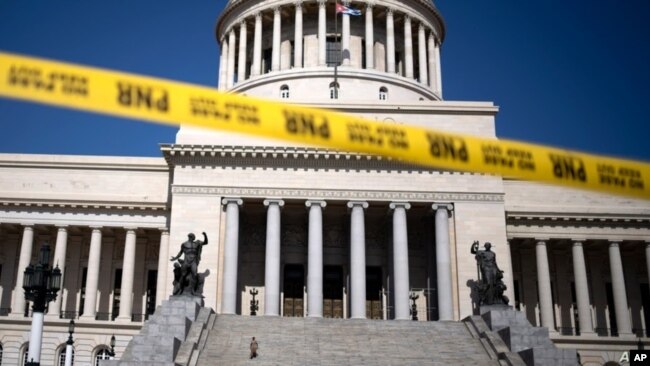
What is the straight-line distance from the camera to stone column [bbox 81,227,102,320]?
1928 inches

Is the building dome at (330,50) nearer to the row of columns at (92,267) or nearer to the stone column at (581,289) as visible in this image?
the row of columns at (92,267)

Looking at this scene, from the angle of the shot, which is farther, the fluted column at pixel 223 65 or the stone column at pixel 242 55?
the fluted column at pixel 223 65

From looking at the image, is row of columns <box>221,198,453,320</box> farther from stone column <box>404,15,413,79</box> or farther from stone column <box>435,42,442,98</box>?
stone column <box>435,42,442,98</box>

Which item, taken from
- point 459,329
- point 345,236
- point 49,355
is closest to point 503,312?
point 459,329

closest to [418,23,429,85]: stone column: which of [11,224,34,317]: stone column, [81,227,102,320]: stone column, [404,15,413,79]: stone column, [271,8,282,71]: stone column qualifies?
[404,15,413,79]: stone column

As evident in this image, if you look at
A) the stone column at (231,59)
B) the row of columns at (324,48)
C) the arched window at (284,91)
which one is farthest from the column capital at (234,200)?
the stone column at (231,59)

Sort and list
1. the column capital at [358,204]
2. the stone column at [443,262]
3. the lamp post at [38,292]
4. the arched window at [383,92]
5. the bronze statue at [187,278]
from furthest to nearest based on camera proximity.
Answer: the arched window at [383,92], the column capital at [358,204], the stone column at [443,262], the bronze statue at [187,278], the lamp post at [38,292]

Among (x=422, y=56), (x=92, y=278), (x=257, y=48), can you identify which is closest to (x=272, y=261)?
(x=92, y=278)

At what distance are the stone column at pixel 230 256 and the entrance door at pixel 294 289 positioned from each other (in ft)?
15.9

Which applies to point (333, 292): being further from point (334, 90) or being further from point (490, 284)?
point (334, 90)

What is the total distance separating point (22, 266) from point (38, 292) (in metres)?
29.4

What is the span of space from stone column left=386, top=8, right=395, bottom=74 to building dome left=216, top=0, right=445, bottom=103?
8 centimetres

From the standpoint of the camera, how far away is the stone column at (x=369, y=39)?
215ft

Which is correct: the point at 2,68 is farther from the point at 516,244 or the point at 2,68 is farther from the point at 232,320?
the point at 516,244
